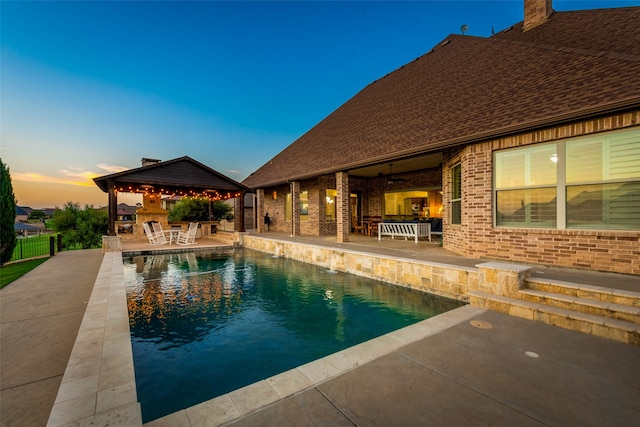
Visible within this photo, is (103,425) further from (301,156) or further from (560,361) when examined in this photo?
(301,156)

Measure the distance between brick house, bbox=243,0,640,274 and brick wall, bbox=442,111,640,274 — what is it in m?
0.02

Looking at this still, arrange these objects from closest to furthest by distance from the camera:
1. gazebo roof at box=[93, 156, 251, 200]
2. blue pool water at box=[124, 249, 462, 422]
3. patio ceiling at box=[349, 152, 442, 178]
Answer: blue pool water at box=[124, 249, 462, 422], patio ceiling at box=[349, 152, 442, 178], gazebo roof at box=[93, 156, 251, 200]

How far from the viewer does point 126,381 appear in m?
2.21

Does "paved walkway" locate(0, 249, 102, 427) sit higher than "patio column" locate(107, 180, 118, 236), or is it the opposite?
"patio column" locate(107, 180, 118, 236)

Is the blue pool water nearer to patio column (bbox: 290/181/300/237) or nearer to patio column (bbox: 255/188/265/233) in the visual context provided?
patio column (bbox: 290/181/300/237)

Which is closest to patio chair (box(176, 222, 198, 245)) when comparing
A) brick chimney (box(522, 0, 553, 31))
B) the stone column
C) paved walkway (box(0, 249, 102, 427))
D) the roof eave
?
paved walkway (box(0, 249, 102, 427))

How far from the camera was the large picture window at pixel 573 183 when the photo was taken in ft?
15.8

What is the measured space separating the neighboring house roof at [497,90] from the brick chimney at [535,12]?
27cm

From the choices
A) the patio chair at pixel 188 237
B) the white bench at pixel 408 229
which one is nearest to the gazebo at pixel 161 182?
the patio chair at pixel 188 237

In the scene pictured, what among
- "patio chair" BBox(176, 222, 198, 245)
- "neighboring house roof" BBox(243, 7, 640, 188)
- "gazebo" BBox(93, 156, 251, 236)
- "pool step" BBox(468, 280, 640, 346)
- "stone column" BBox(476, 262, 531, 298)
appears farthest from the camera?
"patio chair" BBox(176, 222, 198, 245)

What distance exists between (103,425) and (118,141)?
85.6ft

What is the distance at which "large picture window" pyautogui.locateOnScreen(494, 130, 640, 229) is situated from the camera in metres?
4.82

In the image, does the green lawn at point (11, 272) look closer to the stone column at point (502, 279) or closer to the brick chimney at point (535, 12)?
the stone column at point (502, 279)

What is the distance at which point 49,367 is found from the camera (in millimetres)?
2762
